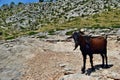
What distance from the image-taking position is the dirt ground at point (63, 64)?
26.4m

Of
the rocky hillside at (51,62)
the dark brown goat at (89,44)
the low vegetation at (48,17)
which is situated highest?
the dark brown goat at (89,44)

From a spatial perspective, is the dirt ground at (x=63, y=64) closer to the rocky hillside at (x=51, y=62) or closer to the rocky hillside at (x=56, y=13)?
the rocky hillside at (x=51, y=62)

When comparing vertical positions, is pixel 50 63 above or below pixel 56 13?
above

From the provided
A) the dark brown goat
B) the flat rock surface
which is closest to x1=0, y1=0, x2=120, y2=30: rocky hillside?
the flat rock surface

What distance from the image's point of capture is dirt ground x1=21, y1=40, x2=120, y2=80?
26.4m

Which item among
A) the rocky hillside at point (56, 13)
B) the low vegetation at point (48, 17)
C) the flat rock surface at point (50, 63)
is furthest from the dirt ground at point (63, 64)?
the rocky hillside at point (56, 13)

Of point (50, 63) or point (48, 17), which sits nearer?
point (50, 63)

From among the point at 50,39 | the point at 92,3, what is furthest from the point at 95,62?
the point at 92,3

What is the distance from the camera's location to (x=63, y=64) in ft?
102

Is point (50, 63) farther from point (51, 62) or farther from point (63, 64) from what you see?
point (63, 64)

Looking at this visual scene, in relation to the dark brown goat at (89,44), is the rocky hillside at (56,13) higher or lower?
lower

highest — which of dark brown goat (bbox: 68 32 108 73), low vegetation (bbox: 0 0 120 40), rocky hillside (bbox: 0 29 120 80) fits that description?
dark brown goat (bbox: 68 32 108 73)

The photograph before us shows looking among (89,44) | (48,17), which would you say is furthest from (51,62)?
(48,17)

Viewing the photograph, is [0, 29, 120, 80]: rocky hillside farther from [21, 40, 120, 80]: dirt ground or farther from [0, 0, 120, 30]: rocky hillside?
A: [0, 0, 120, 30]: rocky hillside
